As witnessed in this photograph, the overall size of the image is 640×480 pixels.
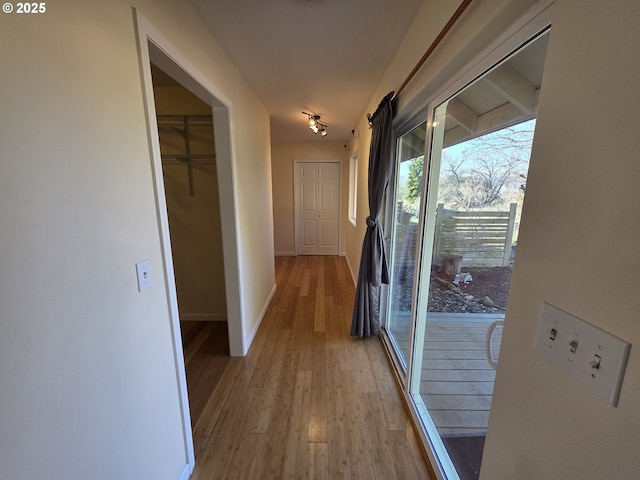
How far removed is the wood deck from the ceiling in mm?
1777

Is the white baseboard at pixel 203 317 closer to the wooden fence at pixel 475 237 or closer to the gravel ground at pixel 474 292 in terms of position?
the gravel ground at pixel 474 292

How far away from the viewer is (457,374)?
1438mm

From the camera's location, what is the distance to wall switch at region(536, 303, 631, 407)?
1.53 ft

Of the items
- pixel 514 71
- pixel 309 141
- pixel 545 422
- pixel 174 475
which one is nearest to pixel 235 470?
pixel 174 475

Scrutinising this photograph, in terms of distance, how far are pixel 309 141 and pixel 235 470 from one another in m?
5.18

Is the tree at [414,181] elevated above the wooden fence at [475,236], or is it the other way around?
the tree at [414,181]

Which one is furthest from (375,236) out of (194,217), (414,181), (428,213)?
(194,217)

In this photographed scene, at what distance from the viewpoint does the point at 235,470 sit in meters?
1.35

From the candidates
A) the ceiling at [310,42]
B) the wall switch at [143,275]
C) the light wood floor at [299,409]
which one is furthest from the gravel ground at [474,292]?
the ceiling at [310,42]

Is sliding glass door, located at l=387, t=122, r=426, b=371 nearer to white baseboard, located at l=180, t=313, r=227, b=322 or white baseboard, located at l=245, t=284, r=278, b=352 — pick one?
white baseboard, located at l=245, t=284, r=278, b=352

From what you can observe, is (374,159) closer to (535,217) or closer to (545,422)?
(535,217)

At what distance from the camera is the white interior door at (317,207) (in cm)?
547

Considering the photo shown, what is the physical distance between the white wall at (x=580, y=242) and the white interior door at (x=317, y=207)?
4.96 metres

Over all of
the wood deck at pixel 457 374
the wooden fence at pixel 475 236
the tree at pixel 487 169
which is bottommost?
the wood deck at pixel 457 374
